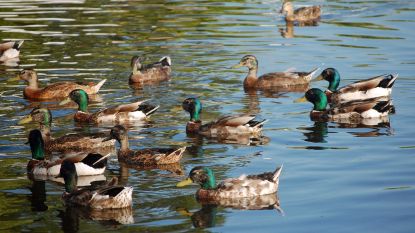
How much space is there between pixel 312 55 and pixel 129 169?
1112cm

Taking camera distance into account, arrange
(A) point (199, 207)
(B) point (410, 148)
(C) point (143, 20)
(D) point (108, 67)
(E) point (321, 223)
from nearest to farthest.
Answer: (E) point (321, 223) < (A) point (199, 207) < (B) point (410, 148) < (D) point (108, 67) < (C) point (143, 20)

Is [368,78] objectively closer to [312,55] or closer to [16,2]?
[312,55]

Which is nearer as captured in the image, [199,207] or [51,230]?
[51,230]

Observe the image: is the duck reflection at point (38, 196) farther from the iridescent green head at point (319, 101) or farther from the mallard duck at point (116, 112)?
the iridescent green head at point (319, 101)

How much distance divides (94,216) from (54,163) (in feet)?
8.20

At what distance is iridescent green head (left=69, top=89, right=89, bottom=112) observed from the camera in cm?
2089

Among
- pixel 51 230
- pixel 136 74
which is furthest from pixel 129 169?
pixel 136 74

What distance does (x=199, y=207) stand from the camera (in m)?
14.8

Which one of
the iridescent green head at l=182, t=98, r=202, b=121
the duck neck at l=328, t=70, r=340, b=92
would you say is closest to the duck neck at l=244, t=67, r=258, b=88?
the duck neck at l=328, t=70, r=340, b=92

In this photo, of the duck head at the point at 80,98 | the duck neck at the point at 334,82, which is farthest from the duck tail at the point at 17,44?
the duck neck at the point at 334,82

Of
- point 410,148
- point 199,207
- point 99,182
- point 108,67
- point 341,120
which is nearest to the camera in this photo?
point 199,207

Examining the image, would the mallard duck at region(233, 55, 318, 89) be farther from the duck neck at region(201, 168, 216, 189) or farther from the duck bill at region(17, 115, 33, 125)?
the duck neck at region(201, 168, 216, 189)

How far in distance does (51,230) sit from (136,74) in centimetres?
1106

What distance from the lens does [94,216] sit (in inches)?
573
